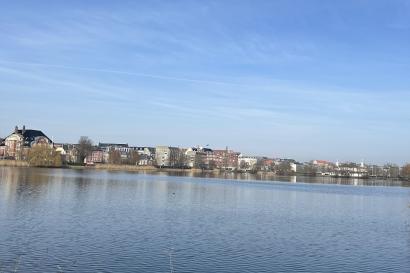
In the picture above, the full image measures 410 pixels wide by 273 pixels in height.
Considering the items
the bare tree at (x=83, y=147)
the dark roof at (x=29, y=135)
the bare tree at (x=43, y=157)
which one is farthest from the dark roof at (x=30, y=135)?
the bare tree at (x=43, y=157)

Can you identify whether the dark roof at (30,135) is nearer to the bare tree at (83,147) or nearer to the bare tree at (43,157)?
the bare tree at (83,147)

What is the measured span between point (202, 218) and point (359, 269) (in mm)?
14260

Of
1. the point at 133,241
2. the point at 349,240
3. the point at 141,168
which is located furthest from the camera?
the point at 141,168

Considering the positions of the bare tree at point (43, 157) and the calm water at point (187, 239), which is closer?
the calm water at point (187, 239)

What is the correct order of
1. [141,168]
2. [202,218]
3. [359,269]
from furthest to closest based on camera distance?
[141,168] → [202,218] → [359,269]

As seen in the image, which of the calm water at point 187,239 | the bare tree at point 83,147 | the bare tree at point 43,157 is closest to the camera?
the calm water at point 187,239

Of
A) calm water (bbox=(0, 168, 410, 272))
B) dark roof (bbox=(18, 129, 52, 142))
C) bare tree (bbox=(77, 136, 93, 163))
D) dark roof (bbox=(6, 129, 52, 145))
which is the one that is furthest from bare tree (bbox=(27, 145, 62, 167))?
calm water (bbox=(0, 168, 410, 272))

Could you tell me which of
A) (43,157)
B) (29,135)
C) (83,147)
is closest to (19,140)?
(29,135)

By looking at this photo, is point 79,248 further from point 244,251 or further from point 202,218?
point 202,218

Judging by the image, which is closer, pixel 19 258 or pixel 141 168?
pixel 19 258

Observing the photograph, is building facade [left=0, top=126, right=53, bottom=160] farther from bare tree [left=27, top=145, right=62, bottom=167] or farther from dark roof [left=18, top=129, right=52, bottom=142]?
bare tree [left=27, top=145, right=62, bottom=167]

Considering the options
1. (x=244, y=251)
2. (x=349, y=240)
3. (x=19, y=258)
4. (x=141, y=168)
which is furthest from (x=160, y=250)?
(x=141, y=168)

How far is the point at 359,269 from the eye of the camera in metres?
20.1

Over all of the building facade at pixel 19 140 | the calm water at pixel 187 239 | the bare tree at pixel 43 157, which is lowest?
the calm water at pixel 187 239
